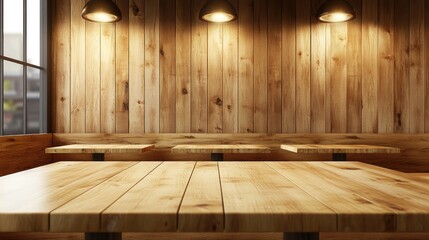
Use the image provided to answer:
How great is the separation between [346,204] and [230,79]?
3285 mm

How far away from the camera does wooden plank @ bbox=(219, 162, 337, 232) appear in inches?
31.1

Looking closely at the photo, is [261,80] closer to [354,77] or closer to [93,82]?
[354,77]

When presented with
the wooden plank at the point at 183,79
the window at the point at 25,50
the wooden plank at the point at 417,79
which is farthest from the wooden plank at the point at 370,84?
the window at the point at 25,50

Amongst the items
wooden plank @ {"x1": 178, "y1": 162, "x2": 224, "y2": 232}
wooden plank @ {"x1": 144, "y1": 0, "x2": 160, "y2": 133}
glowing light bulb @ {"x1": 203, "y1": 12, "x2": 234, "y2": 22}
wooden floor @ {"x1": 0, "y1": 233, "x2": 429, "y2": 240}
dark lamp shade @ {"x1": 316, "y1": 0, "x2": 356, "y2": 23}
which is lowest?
wooden floor @ {"x1": 0, "y1": 233, "x2": 429, "y2": 240}

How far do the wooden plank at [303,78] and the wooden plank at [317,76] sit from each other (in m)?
0.05

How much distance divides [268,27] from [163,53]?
4.08 feet

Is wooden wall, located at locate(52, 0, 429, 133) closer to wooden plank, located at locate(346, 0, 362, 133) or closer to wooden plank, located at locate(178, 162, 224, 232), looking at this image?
wooden plank, located at locate(346, 0, 362, 133)

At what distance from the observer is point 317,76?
4.10 metres

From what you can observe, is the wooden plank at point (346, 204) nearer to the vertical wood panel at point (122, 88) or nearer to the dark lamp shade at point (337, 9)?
the dark lamp shade at point (337, 9)

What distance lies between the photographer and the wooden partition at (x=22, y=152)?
3174 millimetres

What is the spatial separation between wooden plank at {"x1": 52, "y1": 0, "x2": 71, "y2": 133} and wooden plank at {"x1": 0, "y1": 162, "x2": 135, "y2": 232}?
265cm

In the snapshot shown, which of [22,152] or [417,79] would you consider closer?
[22,152]

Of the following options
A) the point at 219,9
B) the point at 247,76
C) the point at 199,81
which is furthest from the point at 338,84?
the point at 219,9

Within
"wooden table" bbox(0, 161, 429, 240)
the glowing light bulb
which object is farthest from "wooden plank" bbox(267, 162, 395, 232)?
the glowing light bulb
